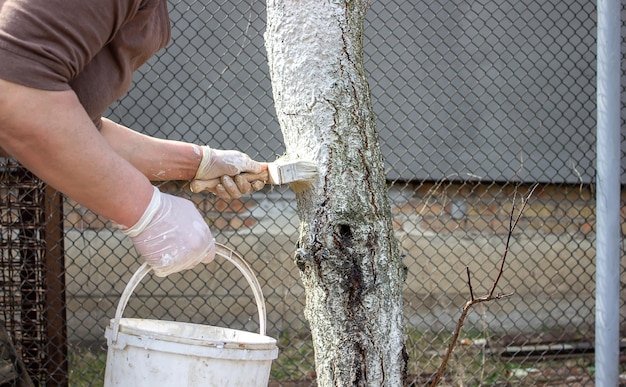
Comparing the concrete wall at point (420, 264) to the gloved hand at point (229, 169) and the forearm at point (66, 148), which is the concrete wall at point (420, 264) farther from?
the forearm at point (66, 148)

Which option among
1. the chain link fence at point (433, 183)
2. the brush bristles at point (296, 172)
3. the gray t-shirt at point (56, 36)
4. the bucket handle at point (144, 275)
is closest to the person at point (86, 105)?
the gray t-shirt at point (56, 36)

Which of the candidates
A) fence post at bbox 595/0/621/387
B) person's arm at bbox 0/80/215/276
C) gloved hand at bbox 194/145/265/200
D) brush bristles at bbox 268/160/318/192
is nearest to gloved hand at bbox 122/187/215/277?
person's arm at bbox 0/80/215/276

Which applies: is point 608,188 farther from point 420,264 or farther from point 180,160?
point 420,264

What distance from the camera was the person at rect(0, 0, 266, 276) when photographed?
1238 millimetres

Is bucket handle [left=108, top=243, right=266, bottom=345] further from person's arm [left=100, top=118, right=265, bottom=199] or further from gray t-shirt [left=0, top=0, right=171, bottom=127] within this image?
gray t-shirt [left=0, top=0, right=171, bottom=127]

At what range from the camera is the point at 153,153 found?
78.8 inches

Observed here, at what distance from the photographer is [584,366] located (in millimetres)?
4047

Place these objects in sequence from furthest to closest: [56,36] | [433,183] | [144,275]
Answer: [433,183] < [144,275] < [56,36]

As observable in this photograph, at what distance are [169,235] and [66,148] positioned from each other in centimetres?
34

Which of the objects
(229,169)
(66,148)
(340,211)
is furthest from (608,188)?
(66,148)

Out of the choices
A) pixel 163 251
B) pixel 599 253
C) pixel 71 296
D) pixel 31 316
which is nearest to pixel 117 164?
pixel 163 251

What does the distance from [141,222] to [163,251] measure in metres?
0.10

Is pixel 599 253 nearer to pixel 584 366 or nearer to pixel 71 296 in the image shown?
pixel 584 366

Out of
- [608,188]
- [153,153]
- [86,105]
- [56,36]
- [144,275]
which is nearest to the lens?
[56,36]
